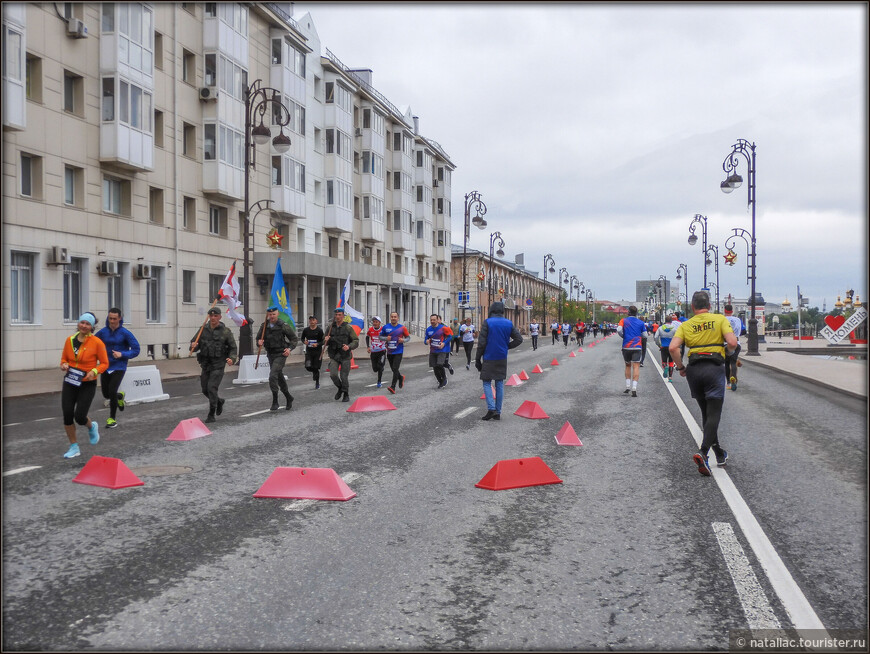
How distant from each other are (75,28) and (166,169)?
6.74 metres

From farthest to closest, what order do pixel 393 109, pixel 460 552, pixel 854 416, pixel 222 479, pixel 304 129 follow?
pixel 393 109 → pixel 304 129 → pixel 854 416 → pixel 222 479 → pixel 460 552

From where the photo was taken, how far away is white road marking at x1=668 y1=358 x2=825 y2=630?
3975mm

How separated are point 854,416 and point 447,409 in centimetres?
732

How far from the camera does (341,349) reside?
52.0ft

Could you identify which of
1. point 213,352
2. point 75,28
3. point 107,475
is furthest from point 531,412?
point 75,28

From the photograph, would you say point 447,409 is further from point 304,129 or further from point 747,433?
point 304,129

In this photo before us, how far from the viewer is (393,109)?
58438mm

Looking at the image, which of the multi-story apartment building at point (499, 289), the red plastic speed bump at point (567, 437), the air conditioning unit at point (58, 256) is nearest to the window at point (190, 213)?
the air conditioning unit at point (58, 256)

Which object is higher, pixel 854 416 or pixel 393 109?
pixel 393 109

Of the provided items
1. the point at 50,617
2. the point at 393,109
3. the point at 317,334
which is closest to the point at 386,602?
the point at 50,617

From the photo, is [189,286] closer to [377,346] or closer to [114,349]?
[377,346]

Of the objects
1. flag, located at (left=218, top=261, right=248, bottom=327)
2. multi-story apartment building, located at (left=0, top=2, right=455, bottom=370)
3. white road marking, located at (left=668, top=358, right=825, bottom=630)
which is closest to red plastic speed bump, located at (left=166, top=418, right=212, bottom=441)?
multi-story apartment building, located at (left=0, top=2, right=455, bottom=370)

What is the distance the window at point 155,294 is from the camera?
2930 centimetres

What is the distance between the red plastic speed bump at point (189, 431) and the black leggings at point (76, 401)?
142 centimetres
